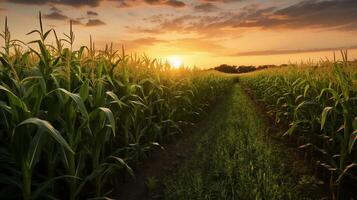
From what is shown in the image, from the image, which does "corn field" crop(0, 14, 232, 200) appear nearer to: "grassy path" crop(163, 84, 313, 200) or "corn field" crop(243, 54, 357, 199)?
"corn field" crop(243, 54, 357, 199)

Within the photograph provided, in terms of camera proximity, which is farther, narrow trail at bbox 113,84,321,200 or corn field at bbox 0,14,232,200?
narrow trail at bbox 113,84,321,200

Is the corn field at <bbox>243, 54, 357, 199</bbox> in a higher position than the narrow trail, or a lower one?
higher

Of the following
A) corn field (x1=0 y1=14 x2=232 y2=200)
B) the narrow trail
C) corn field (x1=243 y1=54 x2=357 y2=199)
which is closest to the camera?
corn field (x1=0 y1=14 x2=232 y2=200)

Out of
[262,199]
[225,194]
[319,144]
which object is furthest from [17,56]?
[319,144]

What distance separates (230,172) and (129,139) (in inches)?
66.5

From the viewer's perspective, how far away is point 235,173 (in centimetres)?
566

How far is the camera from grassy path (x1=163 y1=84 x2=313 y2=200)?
486 centimetres

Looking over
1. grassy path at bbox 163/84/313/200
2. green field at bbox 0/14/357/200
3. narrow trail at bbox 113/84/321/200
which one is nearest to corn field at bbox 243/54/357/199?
green field at bbox 0/14/357/200

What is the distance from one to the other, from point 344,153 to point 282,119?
17.2 feet

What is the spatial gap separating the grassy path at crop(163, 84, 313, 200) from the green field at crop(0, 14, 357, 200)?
2 centimetres

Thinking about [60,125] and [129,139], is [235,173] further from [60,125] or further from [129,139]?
[60,125]

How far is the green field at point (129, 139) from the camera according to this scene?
325cm

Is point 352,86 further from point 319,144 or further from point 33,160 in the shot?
point 33,160

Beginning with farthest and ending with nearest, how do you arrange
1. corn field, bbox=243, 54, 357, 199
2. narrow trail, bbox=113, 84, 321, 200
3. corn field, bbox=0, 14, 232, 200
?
1. narrow trail, bbox=113, 84, 321, 200
2. corn field, bbox=243, 54, 357, 199
3. corn field, bbox=0, 14, 232, 200
